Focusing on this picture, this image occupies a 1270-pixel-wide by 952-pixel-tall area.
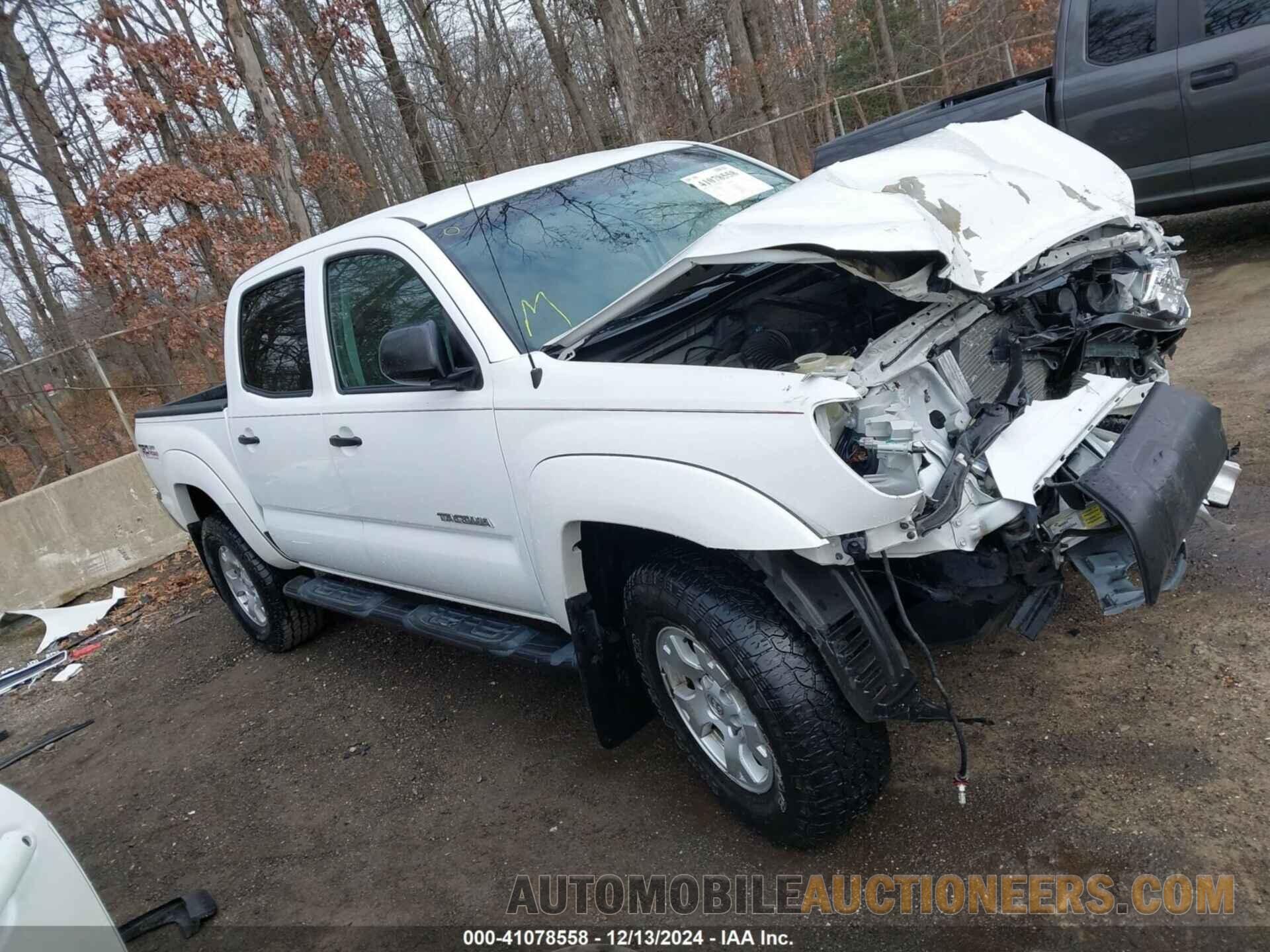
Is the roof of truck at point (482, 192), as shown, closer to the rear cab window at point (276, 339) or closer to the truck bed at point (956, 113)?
the rear cab window at point (276, 339)

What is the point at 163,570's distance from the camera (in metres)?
8.02

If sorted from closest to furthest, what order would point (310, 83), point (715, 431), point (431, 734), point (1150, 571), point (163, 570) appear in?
point (1150, 571)
point (715, 431)
point (431, 734)
point (163, 570)
point (310, 83)

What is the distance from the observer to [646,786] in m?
3.28

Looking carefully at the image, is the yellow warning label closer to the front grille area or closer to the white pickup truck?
the white pickup truck

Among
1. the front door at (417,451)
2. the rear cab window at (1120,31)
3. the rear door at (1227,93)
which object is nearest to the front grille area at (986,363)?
the front door at (417,451)

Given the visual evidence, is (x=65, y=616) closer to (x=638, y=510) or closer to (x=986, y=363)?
(x=638, y=510)

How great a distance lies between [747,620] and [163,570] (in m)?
7.08

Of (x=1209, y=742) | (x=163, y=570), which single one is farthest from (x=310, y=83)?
(x=1209, y=742)

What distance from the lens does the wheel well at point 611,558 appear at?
9.59ft

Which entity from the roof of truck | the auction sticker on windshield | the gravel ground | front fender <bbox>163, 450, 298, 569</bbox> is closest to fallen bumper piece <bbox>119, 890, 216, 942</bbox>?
the gravel ground

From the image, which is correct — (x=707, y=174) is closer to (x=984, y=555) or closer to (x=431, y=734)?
(x=984, y=555)

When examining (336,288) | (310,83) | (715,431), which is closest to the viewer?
(715,431)

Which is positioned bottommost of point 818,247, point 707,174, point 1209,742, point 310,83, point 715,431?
point 1209,742

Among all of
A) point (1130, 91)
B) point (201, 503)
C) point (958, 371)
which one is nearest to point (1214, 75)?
point (1130, 91)
